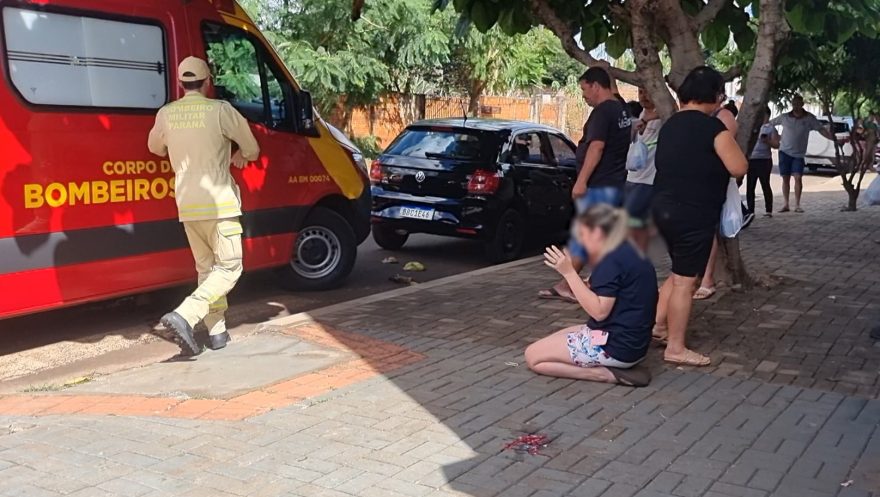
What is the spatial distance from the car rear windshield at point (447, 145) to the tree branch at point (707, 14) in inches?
112

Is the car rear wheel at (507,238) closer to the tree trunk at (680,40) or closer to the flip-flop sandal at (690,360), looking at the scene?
the tree trunk at (680,40)

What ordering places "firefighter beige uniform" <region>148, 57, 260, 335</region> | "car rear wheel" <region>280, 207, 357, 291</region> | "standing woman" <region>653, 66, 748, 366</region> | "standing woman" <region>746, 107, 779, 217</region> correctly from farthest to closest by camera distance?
"standing woman" <region>746, 107, 779, 217</region>, "car rear wheel" <region>280, 207, 357, 291</region>, "firefighter beige uniform" <region>148, 57, 260, 335</region>, "standing woman" <region>653, 66, 748, 366</region>

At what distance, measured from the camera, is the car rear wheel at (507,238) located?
9922 mm

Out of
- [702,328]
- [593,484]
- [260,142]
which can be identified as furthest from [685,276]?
[260,142]

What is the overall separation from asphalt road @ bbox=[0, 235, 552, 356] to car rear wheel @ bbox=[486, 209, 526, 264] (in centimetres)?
31

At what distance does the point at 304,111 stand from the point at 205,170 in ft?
6.98

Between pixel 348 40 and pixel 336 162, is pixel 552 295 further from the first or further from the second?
pixel 348 40

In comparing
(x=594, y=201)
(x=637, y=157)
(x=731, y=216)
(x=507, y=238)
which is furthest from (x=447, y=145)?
(x=594, y=201)

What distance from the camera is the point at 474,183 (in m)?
9.49

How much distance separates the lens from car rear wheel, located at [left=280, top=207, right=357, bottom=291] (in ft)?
27.3

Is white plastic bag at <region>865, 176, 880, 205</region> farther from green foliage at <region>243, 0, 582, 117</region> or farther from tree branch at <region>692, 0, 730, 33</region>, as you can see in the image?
green foliage at <region>243, 0, 582, 117</region>

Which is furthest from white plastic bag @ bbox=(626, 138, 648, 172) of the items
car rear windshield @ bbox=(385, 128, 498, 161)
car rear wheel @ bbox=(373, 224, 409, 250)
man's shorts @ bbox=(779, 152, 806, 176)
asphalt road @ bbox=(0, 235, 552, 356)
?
man's shorts @ bbox=(779, 152, 806, 176)

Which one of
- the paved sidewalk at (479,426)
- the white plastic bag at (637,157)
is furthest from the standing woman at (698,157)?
the paved sidewalk at (479,426)

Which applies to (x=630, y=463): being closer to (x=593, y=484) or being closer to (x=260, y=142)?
(x=593, y=484)
